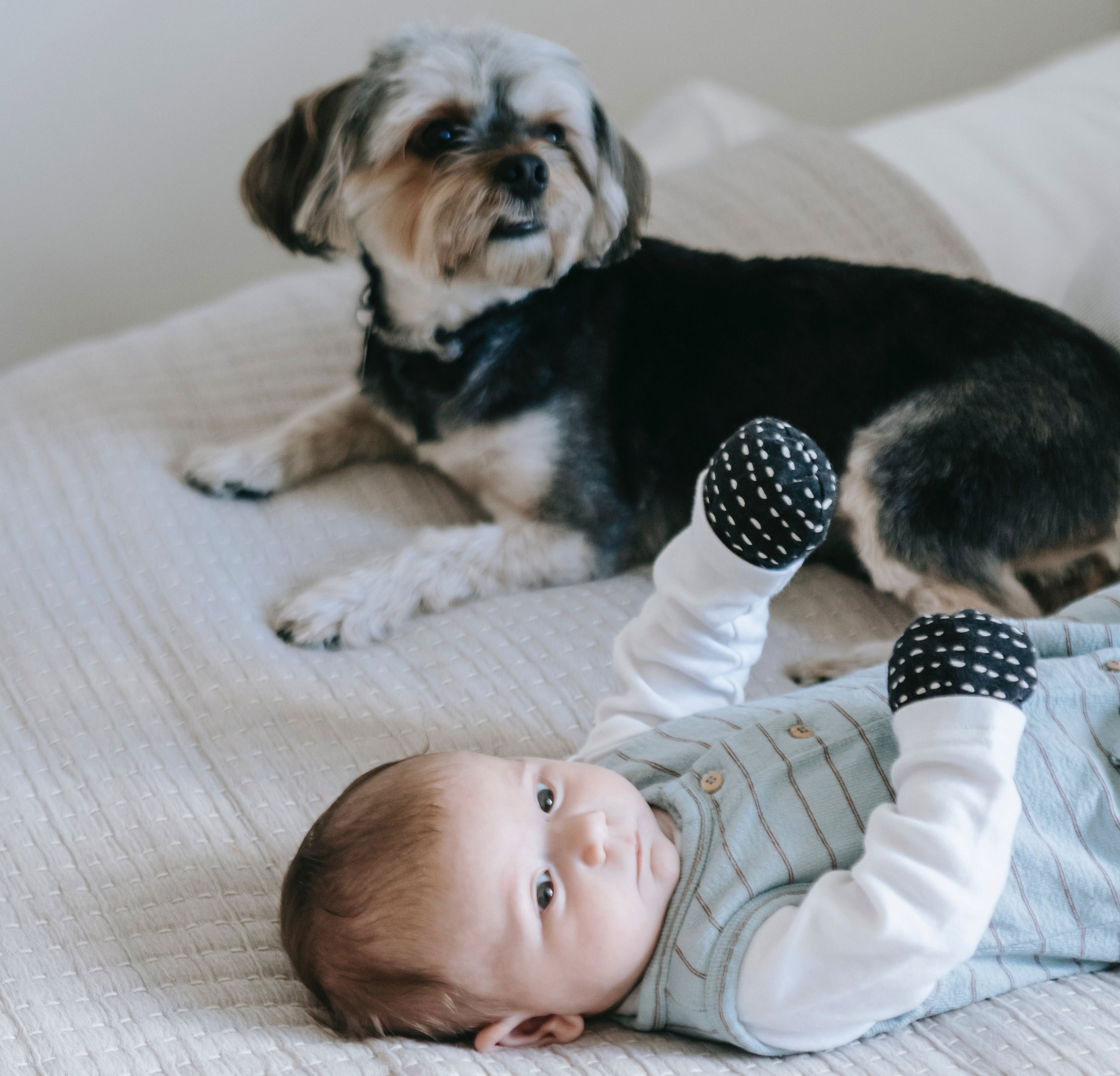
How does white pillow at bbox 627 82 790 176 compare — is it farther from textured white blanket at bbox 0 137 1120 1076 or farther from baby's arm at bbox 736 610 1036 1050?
baby's arm at bbox 736 610 1036 1050

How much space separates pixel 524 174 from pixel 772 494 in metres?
0.65

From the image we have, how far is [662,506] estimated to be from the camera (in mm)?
1651

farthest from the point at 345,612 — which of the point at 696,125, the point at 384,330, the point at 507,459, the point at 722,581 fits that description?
the point at 696,125

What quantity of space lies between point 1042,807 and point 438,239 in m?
0.99

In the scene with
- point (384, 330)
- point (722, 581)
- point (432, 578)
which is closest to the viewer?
point (722, 581)

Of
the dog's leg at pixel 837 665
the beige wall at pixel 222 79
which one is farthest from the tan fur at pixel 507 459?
the beige wall at pixel 222 79

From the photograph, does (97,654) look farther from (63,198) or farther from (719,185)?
(63,198)

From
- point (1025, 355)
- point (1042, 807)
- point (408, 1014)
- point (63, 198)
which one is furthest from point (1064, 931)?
point (63, 198)

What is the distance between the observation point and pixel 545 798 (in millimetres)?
958

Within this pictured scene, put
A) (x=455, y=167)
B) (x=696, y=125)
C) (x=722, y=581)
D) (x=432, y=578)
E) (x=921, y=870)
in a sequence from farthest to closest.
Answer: (x=696, y=125), (x=432, y=578), (x=455, y=167), (x=722, y=581), (x=921, y=870)

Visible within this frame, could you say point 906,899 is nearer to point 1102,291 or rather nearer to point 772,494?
point 772,494

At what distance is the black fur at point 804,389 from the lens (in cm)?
142

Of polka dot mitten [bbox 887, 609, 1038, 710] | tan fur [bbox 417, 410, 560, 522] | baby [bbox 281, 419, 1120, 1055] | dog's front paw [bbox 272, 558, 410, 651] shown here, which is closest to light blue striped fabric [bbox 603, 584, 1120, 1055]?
baby [bbox 281, 419, 1120, 1055]

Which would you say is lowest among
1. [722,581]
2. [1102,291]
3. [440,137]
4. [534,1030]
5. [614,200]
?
[534,1030]
